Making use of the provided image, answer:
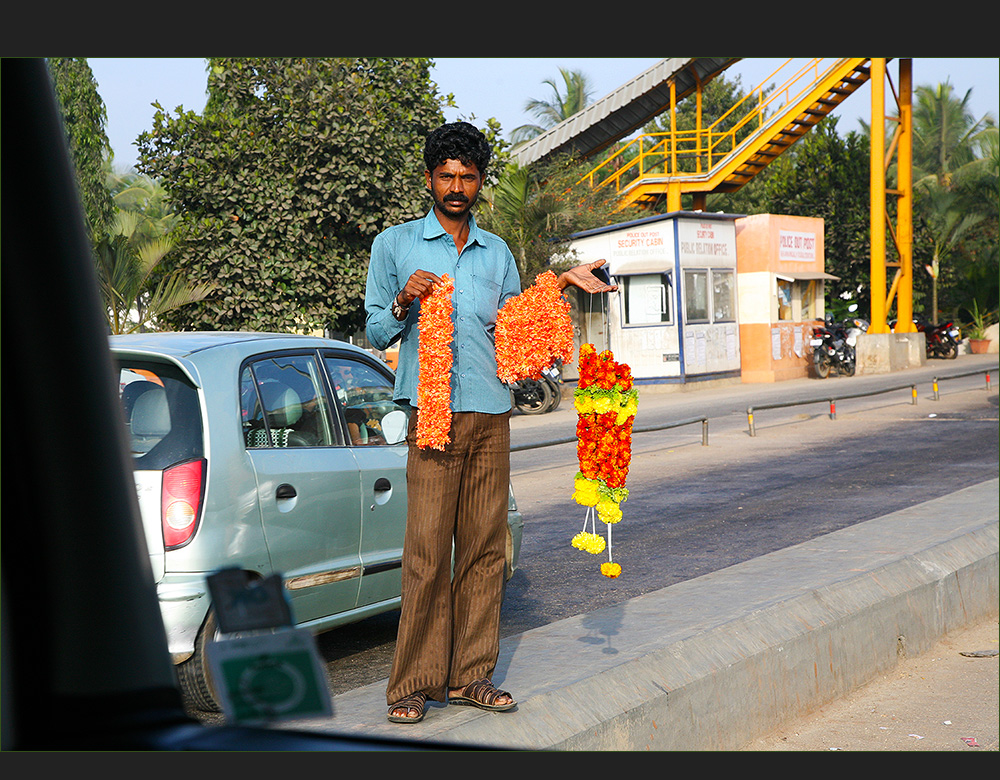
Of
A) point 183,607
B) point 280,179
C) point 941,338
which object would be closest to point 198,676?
point 183,607

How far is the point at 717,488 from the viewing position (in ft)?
34.0

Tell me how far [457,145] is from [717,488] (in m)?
7.63

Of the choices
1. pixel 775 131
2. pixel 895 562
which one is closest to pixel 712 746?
pixel 895 562

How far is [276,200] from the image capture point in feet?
49.1

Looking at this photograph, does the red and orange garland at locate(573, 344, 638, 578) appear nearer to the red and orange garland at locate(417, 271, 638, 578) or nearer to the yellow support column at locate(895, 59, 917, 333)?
the red and orange garland at locate(417, 271, 638, 578)

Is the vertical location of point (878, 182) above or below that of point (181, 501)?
above

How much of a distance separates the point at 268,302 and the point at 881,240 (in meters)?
17.5

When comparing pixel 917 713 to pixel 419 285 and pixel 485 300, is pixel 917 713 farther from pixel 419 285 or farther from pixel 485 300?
pixel 419 285

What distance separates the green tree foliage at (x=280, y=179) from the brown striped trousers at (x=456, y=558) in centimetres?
1197

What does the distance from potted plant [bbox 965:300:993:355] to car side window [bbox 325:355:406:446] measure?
115 ft

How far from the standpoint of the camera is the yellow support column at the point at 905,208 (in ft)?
90.6

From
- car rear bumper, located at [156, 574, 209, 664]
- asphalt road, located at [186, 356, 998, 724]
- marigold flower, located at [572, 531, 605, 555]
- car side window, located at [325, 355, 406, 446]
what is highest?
car side window, located at [325, 355, 406, 446]

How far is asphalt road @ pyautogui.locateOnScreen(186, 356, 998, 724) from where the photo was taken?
6.16 m

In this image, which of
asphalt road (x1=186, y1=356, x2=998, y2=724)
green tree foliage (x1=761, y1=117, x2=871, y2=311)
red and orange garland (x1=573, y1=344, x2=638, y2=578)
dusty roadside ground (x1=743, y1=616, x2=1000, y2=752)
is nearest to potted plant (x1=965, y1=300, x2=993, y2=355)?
green tree foliage (x1=761, y1=117, x2=871, y2=311)
